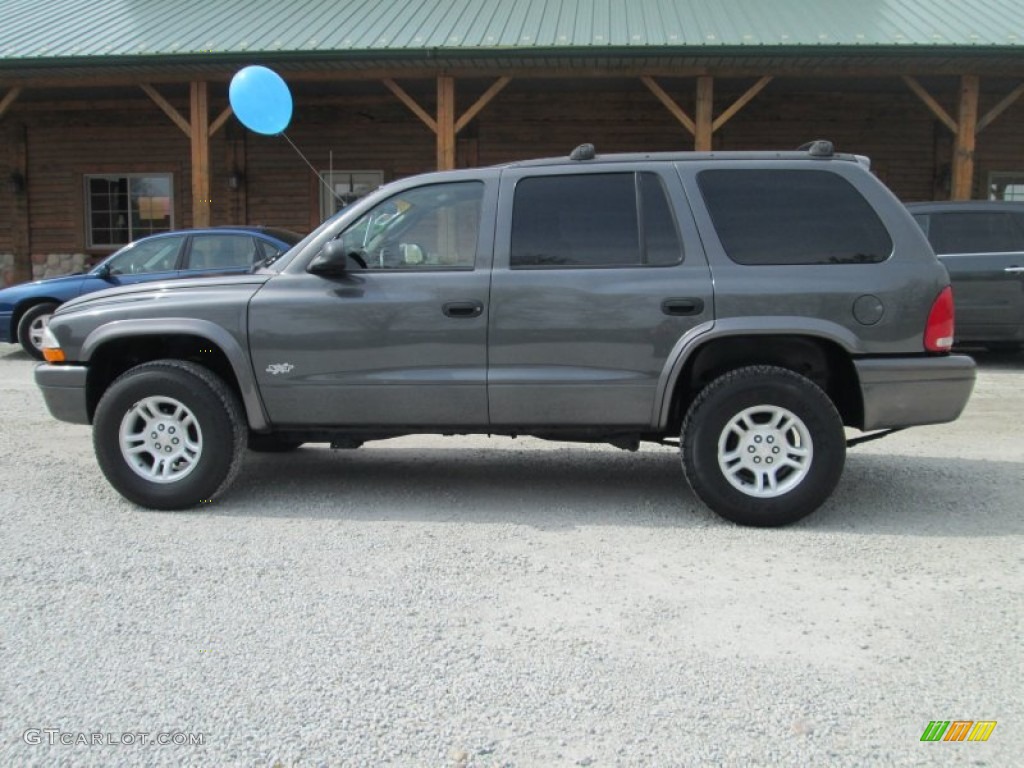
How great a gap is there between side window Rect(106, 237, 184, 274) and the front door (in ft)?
19.7

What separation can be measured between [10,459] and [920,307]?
566cm

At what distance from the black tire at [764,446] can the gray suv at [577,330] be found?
0.03 ft

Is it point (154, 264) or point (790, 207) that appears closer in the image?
point (790, 207)

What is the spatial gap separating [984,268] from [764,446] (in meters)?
6.40

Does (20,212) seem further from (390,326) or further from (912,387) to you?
(912,387)

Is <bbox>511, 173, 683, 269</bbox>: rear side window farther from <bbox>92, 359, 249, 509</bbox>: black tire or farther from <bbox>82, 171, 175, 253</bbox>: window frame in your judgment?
<bbox>82, 171, 175, 253</bbox>: window frame

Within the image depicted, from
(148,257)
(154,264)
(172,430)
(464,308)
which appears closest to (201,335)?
(172,430)

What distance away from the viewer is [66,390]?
15.3ft

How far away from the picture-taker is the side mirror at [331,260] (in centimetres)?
435

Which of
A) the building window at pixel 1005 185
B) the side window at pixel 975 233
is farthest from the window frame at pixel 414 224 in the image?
the building window at pixel 1005 185

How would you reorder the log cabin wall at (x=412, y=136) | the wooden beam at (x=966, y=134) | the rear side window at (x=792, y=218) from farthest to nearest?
the log cabin wall at (x=412, y=136) → the wooden beam at (x=966, y=134) → the rear side window at (x=792, y=218)

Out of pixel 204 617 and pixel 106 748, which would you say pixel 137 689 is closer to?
pixel 106 748

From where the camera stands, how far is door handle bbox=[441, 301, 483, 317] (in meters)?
4.40

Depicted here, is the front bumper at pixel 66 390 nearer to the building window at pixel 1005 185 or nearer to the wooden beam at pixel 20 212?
the wooden beam at pixel 20 212
